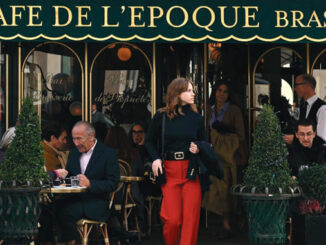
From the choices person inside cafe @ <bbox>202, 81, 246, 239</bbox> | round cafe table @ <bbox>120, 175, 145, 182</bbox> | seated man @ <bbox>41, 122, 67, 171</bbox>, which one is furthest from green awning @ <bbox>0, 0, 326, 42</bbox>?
person inside cafe @ <bbox>202, 81, 246, 239</bbox>

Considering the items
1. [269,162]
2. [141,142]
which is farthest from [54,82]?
[269,162]

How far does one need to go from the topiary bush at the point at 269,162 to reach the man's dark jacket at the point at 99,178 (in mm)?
1426

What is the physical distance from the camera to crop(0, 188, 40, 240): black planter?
349 inches

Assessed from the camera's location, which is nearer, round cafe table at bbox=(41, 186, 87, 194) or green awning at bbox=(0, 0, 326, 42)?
round cafe table at bbox=(41, 186, 87, 194)

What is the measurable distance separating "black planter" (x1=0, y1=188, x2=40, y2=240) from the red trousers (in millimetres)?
1305

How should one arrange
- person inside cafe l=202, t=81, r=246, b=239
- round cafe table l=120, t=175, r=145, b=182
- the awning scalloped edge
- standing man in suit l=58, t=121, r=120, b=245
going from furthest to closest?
1. person inside cafe l=202, t=81, r=246, b=239
2. round cafe table l=120, t=175, r=145, b=182
3. the awning scalloped edge
4. standing man in suit l=58, t=121, r=120, b=245

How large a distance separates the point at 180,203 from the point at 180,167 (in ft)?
1.21

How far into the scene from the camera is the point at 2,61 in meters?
12.1

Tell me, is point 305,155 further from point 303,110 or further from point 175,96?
point 175,96

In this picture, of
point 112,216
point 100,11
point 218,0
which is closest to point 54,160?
point 112,216

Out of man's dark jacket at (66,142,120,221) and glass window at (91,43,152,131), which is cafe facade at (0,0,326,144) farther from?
man's dark jacket at (66,142,120,221)

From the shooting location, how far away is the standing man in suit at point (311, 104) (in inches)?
440

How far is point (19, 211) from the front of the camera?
887cm

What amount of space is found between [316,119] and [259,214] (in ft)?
8.43
